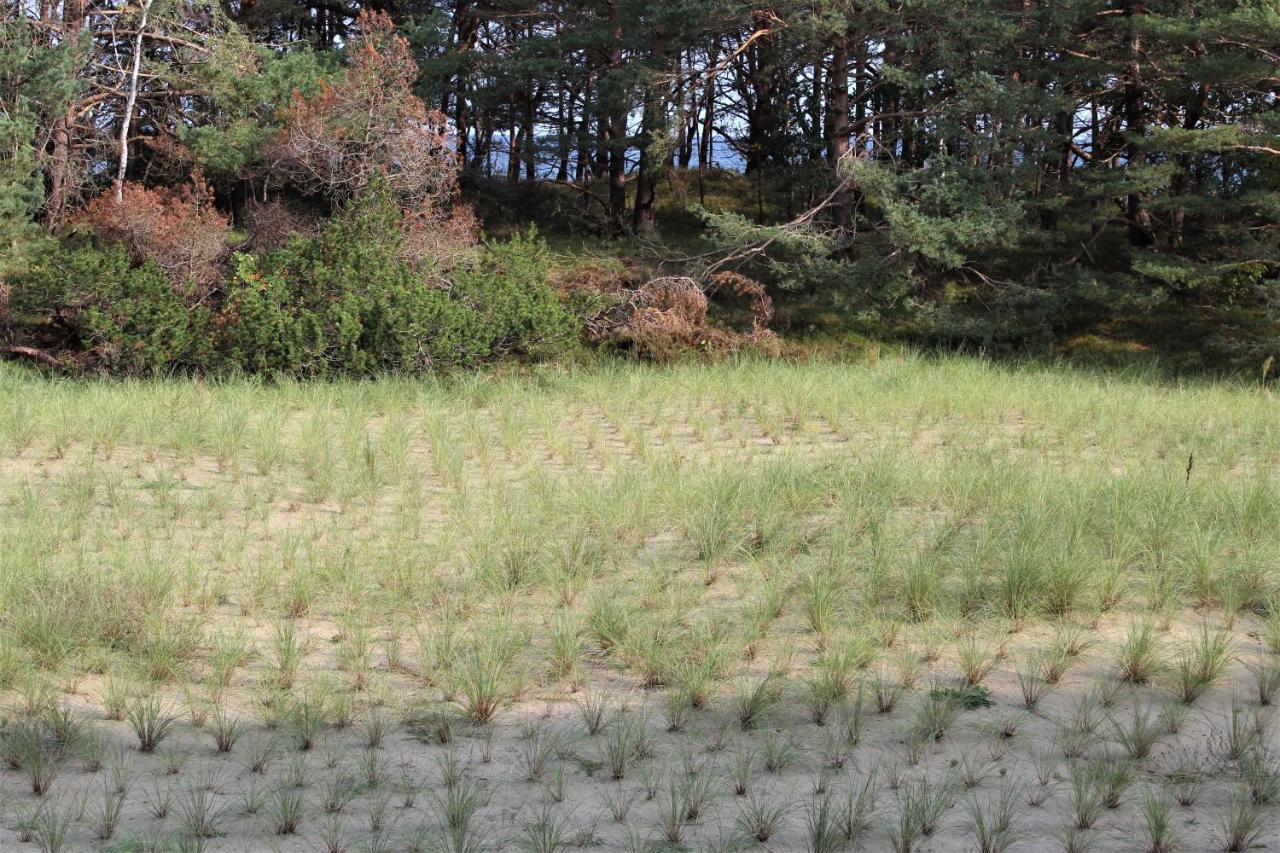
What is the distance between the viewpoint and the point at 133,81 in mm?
18672

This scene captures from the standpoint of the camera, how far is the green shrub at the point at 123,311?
15.2 metres

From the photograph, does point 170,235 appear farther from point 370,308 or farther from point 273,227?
point 370,308

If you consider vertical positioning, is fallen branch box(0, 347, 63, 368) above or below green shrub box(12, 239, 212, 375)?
below

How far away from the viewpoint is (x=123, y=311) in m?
15.2

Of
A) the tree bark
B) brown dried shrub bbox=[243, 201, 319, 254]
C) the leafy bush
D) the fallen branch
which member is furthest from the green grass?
the tree bark

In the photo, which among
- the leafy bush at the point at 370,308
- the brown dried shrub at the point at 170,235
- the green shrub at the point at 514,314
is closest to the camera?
the leafy bush at the point at 370,308

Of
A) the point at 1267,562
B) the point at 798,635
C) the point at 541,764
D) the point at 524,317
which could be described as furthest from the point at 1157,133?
the point at 541,764

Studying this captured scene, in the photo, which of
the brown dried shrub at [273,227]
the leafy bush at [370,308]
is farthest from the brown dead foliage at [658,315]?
the brown dried shrub at [273,227]

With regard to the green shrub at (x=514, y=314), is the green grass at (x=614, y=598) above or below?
below

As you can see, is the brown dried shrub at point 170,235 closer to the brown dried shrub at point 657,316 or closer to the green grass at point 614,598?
the brown dried shrub at point 657,316

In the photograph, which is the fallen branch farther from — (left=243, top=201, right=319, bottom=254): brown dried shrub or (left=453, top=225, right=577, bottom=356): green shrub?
(left=453, top=225, right=577, bottom=356): green shrub

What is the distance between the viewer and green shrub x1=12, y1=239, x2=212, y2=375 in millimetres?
15188

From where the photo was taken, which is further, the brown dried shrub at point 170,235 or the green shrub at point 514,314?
the brown dried shrub at point 170,235

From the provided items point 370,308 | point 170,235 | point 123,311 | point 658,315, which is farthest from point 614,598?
point 170,235
